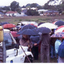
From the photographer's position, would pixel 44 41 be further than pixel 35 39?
No

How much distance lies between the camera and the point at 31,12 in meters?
47.4

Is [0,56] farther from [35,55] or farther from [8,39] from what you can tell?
[35,55]

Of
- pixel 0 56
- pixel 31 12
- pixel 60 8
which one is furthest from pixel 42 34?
pixel 60 8

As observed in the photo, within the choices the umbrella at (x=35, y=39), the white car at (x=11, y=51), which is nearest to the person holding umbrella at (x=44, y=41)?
the umbrella at (x=35, y=39)

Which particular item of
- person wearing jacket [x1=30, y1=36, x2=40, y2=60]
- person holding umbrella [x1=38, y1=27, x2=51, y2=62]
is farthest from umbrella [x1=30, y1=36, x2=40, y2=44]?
person holding umbrella [x1=38, y1=27, x2=51, y2=62]

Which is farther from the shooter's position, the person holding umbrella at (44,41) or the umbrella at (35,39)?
the umbrella at (35,39)

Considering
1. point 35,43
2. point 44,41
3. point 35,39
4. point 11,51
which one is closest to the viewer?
point 11,51

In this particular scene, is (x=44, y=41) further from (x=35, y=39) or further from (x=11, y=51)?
(x=11, y=51)

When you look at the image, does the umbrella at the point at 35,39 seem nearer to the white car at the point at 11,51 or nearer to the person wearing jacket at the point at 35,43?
the person wearing jacket at the point at 35,43

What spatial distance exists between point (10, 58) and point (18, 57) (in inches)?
15.9

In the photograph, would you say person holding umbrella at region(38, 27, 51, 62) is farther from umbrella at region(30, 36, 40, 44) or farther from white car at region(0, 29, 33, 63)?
white car at region(0, 29, 33, 63)

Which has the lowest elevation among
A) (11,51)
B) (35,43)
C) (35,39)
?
(35,43)

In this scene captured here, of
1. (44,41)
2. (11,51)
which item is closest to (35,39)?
(44,41)

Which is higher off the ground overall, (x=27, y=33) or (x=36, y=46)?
(x=27, y=33)
